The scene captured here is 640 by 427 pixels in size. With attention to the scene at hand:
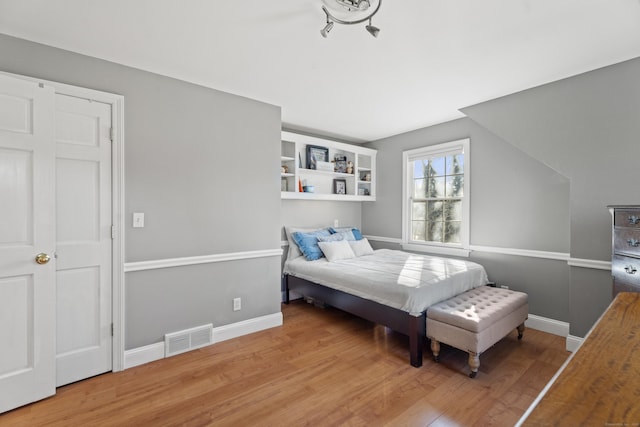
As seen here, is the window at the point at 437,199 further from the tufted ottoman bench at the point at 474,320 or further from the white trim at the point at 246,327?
the white trim at the point at 246,327

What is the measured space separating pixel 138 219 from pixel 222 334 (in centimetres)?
136

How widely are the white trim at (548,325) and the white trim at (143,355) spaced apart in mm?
3731

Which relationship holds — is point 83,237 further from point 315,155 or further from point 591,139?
point 591,139

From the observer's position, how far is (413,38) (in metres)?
2.05

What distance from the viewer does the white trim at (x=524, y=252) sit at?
9.88ft

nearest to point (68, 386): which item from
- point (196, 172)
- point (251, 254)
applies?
point (251, 254)

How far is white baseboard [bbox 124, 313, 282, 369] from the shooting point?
247 cm

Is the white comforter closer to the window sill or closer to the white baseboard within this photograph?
the window sill

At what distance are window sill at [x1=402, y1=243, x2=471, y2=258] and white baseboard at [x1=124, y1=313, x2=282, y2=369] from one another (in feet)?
7.22

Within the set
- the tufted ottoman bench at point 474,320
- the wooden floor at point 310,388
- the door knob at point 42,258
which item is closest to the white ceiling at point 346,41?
the door knob at point 42,258

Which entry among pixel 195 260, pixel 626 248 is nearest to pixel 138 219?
pixel 195 260

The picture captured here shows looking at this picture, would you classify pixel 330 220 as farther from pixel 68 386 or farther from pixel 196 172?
pixel 68 386

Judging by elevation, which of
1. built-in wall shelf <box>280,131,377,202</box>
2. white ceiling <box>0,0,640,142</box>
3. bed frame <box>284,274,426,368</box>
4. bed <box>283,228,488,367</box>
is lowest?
bed frame <box>284,274,426,368</box>

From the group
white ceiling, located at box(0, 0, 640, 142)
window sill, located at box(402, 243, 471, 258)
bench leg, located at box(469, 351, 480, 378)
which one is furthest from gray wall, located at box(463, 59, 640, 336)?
window sill, located at box(402, 243, 471, 258)
